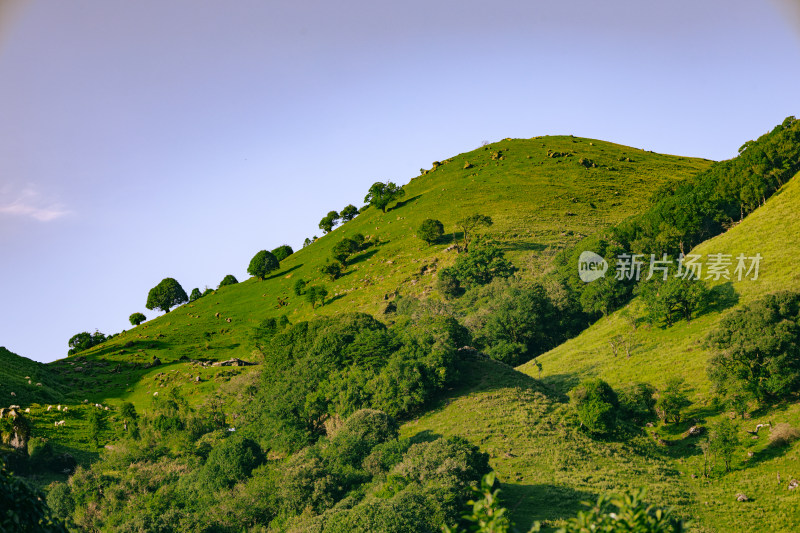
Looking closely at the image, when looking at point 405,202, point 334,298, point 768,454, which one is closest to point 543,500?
point 768,454

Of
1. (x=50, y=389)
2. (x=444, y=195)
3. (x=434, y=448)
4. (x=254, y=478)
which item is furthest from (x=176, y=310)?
(x=434, y=448)

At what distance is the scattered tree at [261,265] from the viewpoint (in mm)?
140125

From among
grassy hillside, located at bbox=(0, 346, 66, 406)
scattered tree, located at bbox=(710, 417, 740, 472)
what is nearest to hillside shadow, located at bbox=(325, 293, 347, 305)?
grassy hillside, located at bbox=(0, 346, 66, 406)

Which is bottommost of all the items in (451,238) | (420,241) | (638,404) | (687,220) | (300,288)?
(638,404)

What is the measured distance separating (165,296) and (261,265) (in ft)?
79.9

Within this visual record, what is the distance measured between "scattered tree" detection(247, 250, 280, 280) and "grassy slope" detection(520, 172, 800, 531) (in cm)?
7893

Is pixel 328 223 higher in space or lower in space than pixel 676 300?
higher

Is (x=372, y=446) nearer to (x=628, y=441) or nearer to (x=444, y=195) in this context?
(x=628, y=441)

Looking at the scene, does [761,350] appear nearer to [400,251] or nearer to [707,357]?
[707,357]

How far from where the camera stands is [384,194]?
150 m

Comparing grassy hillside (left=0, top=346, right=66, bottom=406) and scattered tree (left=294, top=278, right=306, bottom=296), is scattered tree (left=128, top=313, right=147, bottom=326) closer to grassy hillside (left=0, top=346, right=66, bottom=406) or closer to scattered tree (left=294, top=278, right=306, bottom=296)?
grassy hillside (left=0, top=346, right=66, bottom=406)

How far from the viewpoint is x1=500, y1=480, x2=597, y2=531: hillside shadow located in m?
36.4

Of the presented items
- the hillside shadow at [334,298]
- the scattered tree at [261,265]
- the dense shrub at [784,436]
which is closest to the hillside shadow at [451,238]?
the hillside shadow at [334,298]

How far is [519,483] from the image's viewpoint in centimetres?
4159
